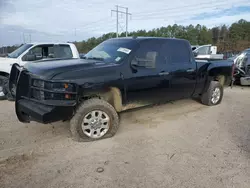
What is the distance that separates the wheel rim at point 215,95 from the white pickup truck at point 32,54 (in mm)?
4799

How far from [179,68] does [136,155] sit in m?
2.48

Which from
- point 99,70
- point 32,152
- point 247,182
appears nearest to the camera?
point 247,182

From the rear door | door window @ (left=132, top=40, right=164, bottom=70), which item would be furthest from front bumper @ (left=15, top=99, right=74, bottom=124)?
the rear door

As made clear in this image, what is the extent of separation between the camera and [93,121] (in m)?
3.74

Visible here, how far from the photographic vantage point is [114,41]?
189 inches

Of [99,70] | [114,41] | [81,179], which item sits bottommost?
[81,179]

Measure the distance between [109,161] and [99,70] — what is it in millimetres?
1530

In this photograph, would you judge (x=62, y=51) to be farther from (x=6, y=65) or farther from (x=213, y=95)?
(x=213, y=95)

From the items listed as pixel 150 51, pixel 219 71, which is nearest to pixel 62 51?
pixel 150 51

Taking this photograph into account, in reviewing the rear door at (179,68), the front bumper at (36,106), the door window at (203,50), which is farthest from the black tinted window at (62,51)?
the door window at (203,50)

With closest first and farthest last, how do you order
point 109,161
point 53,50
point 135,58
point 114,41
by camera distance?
point 109,161
point 135,58
point 114,41
point 53,50

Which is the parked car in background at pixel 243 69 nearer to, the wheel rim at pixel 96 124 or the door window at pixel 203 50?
the wheel rim at pixel 96 124

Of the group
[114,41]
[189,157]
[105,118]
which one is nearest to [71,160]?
[105,118]

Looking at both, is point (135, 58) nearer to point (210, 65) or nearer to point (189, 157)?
point (189, 157)
